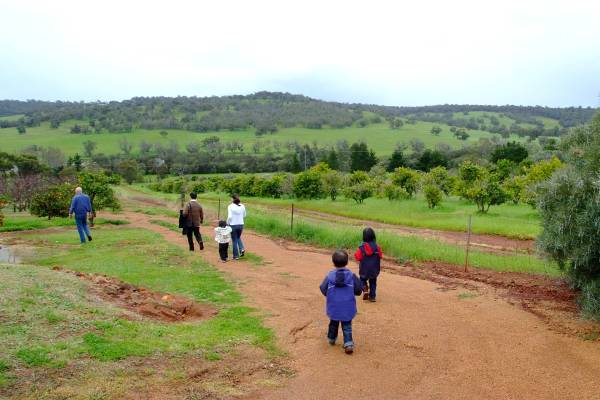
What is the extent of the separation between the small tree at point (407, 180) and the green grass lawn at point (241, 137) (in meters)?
57.9

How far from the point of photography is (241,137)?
4680 inches

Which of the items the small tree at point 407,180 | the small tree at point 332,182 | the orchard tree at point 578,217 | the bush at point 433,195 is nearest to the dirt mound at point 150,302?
the orchard tree at point 578,217

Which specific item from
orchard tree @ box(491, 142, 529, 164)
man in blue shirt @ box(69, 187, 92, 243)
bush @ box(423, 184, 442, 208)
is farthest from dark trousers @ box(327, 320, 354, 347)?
orchard tree @ box(491, 142, 529, 164)

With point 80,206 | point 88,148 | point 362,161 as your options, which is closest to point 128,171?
point 88,148

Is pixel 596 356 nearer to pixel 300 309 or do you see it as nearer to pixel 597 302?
pixel 597 302

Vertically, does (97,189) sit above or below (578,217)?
below

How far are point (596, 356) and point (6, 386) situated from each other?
699cm

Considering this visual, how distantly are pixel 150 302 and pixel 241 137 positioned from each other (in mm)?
112722

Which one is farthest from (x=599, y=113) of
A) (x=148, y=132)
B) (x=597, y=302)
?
(x=148, y=132)

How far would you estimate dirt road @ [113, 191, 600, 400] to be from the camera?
544cm

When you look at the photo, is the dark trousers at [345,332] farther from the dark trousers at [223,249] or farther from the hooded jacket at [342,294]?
the dark trousers at [223,249]

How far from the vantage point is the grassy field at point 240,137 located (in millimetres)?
102438

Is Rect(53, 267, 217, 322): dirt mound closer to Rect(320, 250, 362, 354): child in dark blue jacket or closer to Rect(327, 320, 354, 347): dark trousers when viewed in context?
Rect(327, 320, 354, 347): dark trousers

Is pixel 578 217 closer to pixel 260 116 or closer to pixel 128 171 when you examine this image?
pixel 128 171
